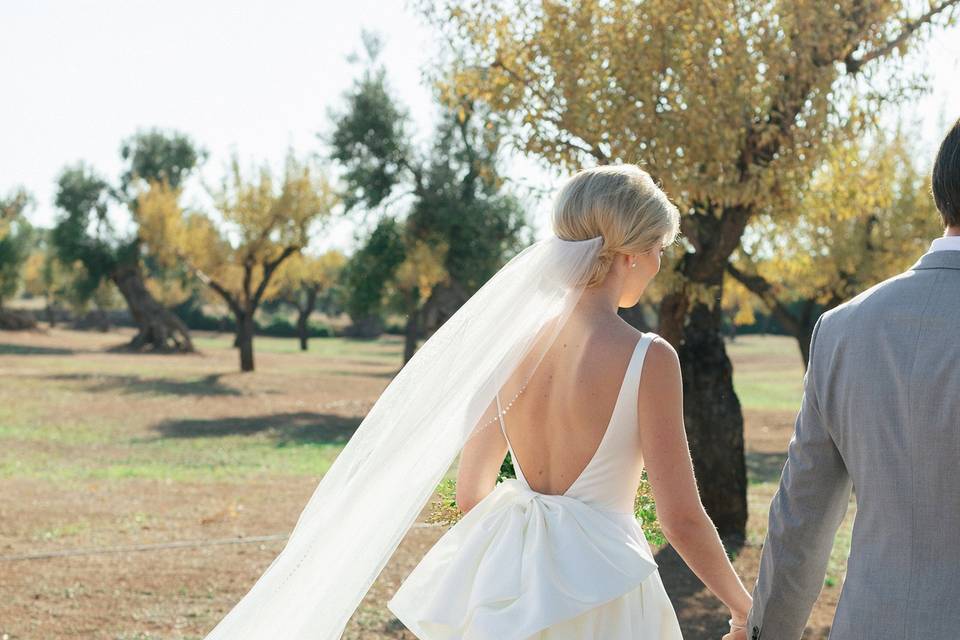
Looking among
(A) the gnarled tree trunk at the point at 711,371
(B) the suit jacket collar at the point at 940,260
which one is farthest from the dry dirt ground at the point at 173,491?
(B) the suit jacket collar at the point at 940,260

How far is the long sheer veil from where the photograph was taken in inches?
115

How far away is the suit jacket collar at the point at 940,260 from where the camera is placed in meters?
2.11

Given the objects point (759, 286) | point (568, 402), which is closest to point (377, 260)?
point (759, 286)

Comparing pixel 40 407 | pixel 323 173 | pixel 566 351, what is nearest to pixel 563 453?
pixel 566 351

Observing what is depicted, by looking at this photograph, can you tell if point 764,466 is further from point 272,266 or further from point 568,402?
point 272,266

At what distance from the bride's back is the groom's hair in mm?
820

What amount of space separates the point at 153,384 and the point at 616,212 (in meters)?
30.2

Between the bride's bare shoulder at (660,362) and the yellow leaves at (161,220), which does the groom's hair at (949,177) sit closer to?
the bride's bare shoulder at (660,362)

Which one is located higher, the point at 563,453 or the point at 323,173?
the point at 323,173

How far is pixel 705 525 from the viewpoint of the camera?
2.76 m

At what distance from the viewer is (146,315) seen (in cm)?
5075

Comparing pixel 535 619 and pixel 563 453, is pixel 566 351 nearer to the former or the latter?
pixel 563 453

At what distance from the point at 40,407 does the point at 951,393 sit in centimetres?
2420

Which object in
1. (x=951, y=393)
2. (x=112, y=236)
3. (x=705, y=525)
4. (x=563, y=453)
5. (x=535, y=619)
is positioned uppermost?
(x=112, y=236)
